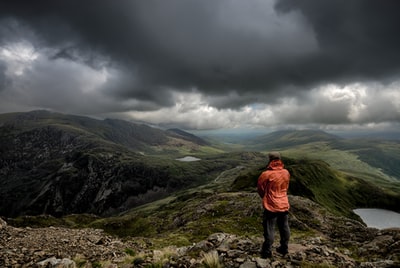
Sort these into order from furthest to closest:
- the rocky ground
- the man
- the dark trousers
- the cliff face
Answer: the man, the dark trousers, the cliff face, the rocky ground

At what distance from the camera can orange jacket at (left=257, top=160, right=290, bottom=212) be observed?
1196 cm

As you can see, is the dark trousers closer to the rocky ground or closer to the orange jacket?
the orange jacket

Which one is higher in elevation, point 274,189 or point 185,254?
point 274,189

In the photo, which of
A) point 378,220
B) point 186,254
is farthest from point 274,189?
point 378,220

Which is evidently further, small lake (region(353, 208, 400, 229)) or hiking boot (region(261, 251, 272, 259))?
small lake (region(353, 208, 400, 229))

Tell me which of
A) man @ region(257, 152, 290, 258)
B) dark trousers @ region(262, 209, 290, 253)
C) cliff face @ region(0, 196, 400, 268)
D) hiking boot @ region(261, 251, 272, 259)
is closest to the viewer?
cliff face @ region(0, 196, 400, 268)

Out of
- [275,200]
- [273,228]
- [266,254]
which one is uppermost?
[275,200]

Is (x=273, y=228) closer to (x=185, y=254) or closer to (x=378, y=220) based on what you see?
(x=185, y=254)

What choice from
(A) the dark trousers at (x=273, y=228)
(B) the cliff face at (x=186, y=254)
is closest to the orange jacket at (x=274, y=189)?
(A) the dark trousers at (x=273, y=228)

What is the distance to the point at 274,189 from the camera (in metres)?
12.1

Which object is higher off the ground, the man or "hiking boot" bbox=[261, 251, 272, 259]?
the man

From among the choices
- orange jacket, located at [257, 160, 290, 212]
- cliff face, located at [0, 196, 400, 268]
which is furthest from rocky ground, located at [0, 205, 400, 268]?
orange jacket, located at [257, 160, 290, 212]

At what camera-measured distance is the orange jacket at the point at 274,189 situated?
12.0 meters

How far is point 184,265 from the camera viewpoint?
10969 mm
